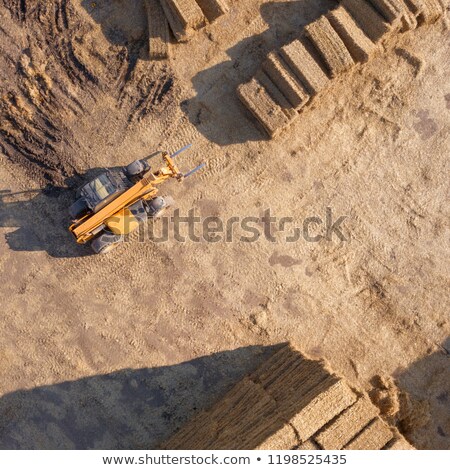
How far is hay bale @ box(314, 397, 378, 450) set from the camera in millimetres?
12609

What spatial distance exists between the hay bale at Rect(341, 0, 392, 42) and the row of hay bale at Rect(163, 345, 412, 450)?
973 cm

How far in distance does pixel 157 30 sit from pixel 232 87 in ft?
9.13

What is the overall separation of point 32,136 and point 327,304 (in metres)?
10.3

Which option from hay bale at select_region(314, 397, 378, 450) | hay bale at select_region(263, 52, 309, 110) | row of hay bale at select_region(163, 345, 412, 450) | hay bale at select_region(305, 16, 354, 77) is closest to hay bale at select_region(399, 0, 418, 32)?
hay bale at select_region(305, 16, 354, 77)

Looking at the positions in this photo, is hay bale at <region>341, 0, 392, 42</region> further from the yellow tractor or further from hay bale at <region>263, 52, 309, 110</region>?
the yellow tractor

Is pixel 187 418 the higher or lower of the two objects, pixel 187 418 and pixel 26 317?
the lower

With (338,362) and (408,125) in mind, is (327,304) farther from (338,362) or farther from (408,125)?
(408,125)

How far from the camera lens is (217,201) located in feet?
48.8

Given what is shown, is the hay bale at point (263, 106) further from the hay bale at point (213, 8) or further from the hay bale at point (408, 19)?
the hay bale at point (408, 19)
